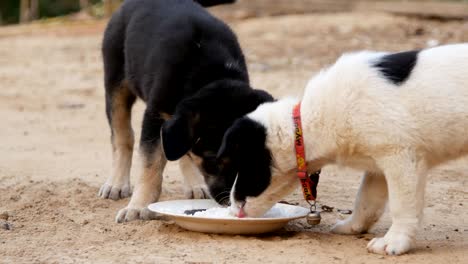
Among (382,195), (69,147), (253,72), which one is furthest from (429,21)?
(382,195)

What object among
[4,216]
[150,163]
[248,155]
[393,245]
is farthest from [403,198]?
[4,216]

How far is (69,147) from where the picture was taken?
30.1 ft

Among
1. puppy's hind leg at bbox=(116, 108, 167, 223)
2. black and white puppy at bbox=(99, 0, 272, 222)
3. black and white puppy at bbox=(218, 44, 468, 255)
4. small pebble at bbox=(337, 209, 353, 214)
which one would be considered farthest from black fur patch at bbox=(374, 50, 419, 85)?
puppy's hind leg at bbox=(116, 108, 167, 223)

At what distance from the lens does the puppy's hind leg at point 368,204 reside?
5.58 m

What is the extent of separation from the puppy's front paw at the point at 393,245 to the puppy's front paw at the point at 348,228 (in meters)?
0.58

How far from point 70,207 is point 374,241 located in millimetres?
2292

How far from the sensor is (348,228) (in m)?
5.70

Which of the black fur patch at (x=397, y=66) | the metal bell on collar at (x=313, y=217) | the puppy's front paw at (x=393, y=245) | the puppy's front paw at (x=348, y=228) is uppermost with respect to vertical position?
the black fur patch at (x=397, y=66)

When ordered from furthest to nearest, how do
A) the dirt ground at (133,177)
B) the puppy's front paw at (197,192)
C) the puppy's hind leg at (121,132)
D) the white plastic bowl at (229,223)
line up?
the puppy's hind leg at (121,132)
the puppy's front paw at (197,192)
the white plastic bowl at (229,223)
the dirt ground at (133,177)

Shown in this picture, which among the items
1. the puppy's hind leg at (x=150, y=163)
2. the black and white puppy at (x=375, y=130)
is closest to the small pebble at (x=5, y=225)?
the puppy's hind leg at (x=150, y=163)

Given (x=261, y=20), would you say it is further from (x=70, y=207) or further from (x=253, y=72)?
(x=70, y=207)

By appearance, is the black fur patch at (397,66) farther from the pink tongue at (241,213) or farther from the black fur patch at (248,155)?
the pink tongue at (241,213)

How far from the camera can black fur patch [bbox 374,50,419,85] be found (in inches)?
200

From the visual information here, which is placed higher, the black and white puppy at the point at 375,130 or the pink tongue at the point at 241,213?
the black and white puppy at the point at 375,130
